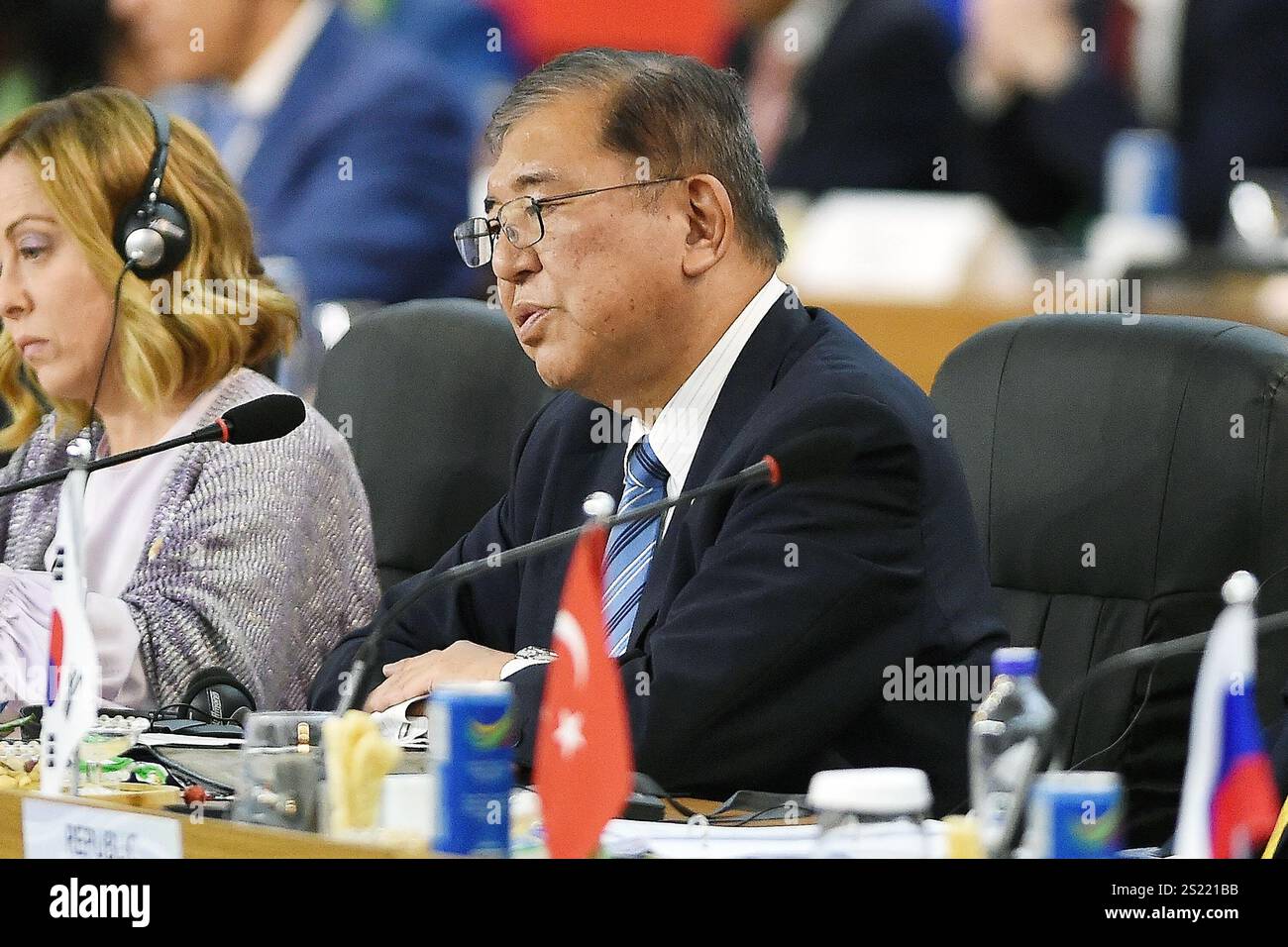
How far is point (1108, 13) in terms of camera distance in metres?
5.23

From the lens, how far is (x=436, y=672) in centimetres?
236

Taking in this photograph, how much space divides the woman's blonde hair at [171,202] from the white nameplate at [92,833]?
1111 mm

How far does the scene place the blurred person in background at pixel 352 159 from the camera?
→ 5.25 metres

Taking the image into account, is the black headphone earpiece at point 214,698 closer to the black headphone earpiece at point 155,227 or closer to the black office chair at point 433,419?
the black headphone earpiece at point 155,227

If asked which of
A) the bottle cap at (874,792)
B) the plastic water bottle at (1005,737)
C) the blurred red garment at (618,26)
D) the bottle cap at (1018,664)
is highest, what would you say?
the blurred red garment at (618,26)

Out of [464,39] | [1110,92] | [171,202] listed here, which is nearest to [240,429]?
[171,202]

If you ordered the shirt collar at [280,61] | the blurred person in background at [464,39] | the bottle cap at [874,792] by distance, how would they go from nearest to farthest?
the bottle cap at [874,792] → the shirt collar at [280,61] → the blurred person in background at [464,39]

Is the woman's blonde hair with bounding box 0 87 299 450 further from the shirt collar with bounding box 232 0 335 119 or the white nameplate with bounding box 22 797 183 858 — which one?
the shirt collar with bounding box 232 0 335 119

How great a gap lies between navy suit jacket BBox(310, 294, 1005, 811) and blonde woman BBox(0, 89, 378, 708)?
631 mm

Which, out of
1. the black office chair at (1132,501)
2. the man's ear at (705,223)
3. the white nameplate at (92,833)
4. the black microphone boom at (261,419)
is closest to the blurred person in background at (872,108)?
the black office chair at (1132,501)

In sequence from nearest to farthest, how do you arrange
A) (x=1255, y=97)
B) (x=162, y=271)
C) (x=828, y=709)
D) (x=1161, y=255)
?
(x=828, y=709), (x=162, y=271), (x=1161, y=255), (x=1255, y=97)
